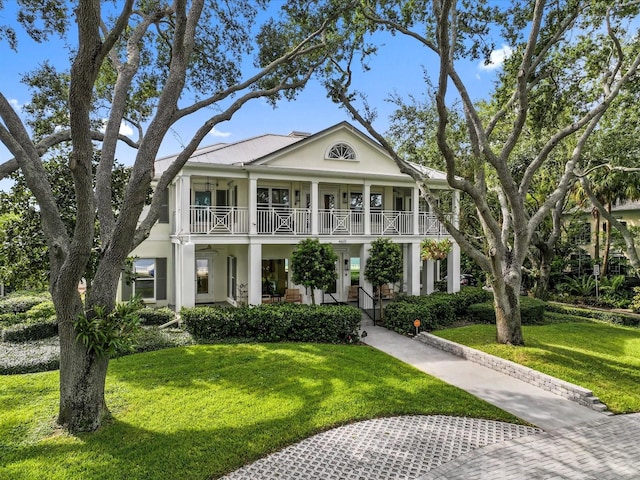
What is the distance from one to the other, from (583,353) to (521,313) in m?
4.36

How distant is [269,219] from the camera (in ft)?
49.7

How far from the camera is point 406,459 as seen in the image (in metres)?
5.54

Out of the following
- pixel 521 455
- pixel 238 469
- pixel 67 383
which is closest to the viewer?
pixel 238 469

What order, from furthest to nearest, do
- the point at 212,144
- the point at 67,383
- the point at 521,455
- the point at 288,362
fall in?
the point at 212,144 → the point at 288,362 → the point at 67,383 → the point at 521,455

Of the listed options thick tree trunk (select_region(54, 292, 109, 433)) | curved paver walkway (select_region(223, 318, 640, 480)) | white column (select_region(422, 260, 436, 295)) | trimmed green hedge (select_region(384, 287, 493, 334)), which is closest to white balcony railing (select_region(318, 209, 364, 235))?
trimmed green hedge (select_region(384, 287, 493, 334))

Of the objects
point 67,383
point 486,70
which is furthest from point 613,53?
point 67,383

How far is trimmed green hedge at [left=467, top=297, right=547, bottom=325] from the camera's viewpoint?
48.7ft

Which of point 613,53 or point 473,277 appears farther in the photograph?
point 473,277

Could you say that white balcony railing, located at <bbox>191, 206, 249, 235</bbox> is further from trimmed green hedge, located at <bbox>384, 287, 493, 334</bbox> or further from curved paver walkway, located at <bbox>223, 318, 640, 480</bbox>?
curved paver walkway, located at <bbox>223, 318, 640, 480</bbox>

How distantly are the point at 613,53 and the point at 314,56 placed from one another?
394 inches

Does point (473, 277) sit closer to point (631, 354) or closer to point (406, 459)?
point (631, 354)

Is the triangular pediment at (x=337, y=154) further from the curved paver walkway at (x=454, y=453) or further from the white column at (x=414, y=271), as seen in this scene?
the curved paver walkway at (x=454, y=453)

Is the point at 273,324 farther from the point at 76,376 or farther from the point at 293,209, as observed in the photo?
the point at 76,376

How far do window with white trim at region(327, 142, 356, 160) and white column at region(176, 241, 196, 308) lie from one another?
6.93m
